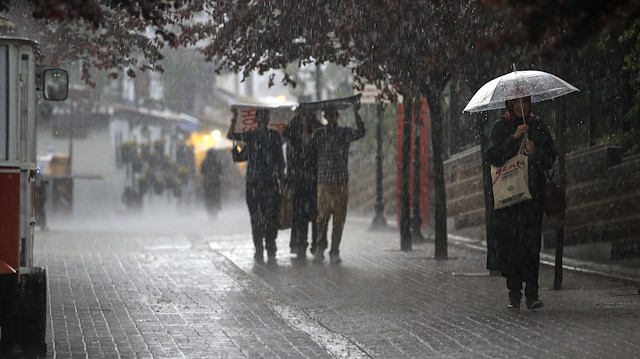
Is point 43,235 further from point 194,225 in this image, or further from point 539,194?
point 539,194

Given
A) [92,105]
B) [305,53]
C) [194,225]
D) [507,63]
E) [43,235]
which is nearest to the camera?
[507,63]

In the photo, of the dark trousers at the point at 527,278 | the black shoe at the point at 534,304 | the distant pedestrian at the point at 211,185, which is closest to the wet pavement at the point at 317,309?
the black shoe at the point at 534,304

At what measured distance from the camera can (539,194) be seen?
979 cm

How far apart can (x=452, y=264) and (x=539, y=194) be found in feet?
16.3

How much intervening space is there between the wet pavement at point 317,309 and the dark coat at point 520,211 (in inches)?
18.1

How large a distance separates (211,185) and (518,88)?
19.1 meters

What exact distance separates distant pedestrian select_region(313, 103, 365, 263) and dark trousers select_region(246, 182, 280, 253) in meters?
0.72

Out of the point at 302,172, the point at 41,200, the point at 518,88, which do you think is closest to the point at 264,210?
the point at 302,172

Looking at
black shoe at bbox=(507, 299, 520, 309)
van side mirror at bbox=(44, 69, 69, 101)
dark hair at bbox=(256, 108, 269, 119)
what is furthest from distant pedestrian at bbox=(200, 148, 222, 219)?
van side mirror at bbox=(44, 69, 69, 101)

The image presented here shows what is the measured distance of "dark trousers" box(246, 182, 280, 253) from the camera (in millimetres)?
15070

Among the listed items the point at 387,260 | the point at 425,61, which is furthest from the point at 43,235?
the point at 425,61

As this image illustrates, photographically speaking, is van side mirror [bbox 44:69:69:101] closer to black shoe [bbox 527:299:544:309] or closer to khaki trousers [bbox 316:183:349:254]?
black shoe [bbox 527:299:544:309]

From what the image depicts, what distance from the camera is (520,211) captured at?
384 inches

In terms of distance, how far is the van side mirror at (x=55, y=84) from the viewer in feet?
27.0
